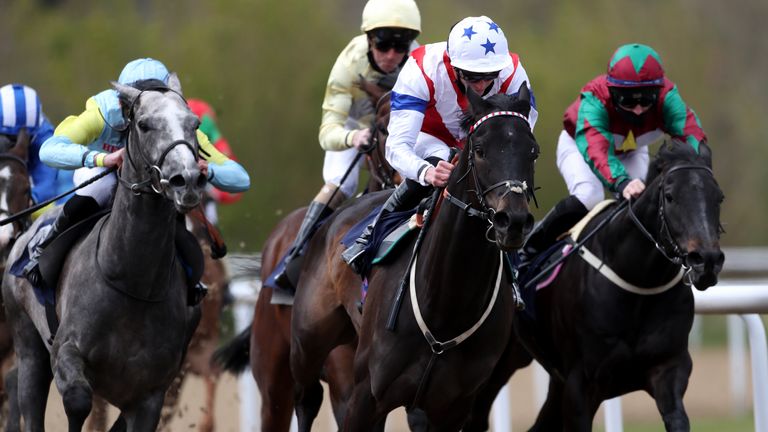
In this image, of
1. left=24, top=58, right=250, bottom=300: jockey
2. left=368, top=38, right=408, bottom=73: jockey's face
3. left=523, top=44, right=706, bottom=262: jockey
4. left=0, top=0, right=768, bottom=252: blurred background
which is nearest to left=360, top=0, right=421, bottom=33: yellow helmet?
left=368, top=38, right=408, bottom=73: jockey's face

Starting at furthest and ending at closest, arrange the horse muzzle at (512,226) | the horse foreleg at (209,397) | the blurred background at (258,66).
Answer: the blurred background at (258,66)
the horse foreleg at (209,397)
the horse muzzle at (512,226)

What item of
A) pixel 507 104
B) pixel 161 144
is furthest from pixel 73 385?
pixel 507 104

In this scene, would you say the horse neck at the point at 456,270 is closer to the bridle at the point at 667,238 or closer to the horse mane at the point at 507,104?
the horse mane at the point at 507,104

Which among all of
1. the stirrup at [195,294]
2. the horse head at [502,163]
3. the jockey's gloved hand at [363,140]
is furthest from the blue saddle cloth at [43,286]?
the horse head at [502,163]

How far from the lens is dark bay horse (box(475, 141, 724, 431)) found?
6215 millimetres

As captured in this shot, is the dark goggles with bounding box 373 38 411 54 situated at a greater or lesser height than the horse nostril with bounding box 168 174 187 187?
greater

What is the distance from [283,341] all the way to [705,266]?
8.63 ft

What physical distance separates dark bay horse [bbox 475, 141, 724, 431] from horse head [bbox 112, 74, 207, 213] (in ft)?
7.04

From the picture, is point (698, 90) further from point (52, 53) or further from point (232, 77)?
point (52, 53)

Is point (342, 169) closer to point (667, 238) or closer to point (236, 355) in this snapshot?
point (236, 355)

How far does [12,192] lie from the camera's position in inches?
294

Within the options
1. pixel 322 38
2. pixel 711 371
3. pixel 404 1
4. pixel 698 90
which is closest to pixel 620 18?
pixel 698 90

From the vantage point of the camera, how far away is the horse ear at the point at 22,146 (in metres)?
7.77

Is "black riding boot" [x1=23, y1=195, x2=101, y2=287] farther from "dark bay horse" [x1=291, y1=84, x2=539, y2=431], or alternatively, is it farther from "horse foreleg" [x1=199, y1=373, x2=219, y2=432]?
"horse foreleg" [x1=199, y1=373, x2=219, y2=432]
